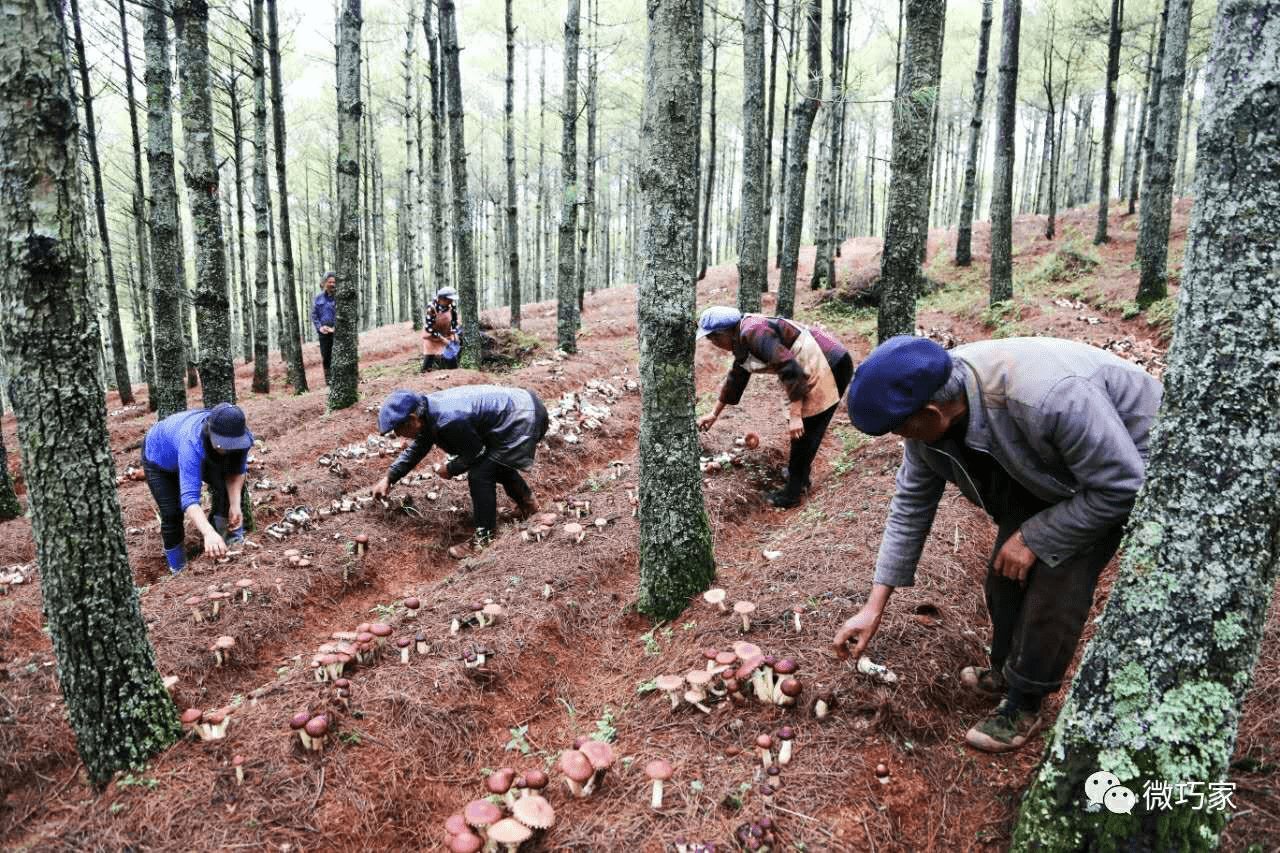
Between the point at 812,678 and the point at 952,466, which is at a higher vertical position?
the point at 952,466

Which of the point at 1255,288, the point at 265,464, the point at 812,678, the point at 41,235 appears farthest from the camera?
the point at 265,464

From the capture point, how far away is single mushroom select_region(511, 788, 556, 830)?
111 inches

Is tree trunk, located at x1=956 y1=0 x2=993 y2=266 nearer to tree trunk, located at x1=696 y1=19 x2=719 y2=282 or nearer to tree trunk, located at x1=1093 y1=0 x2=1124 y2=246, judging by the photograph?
tree trunk, located at x1=1093 y1=0 x2=1124 y2=246

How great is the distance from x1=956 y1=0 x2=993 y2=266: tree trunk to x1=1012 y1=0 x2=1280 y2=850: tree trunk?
19823 millimetres

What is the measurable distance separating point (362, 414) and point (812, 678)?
9.78 meters

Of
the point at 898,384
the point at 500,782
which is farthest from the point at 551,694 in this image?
the point at 898,384

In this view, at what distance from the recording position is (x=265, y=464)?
947 centimetres

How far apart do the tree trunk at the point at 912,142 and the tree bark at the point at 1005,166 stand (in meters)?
8.44

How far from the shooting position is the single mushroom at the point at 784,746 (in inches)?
124

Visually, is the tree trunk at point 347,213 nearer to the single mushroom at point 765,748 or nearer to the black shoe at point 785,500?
the black shoe at point 785,500

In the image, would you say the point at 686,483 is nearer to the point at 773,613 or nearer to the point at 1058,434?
the point at 773,613

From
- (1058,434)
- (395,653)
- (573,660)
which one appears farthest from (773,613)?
(395,653)

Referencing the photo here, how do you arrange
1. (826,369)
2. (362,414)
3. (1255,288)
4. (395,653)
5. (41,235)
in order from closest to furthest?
(1255,288)
(41,235)
(395,653)
(826,369)
(362,414)

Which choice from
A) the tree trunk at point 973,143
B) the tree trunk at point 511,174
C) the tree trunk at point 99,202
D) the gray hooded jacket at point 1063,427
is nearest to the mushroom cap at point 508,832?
the gray hooded jacket at point 1063,427
